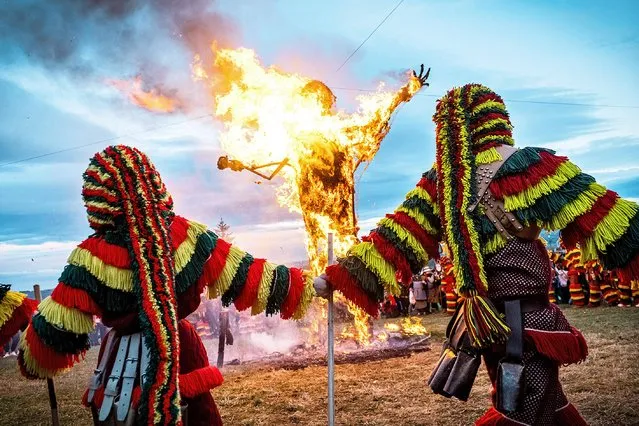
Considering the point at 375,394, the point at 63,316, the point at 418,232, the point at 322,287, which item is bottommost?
the point at 375,394

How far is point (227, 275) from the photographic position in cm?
374

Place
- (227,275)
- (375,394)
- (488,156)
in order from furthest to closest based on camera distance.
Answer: (375,394) → (227,275) → (488,156)

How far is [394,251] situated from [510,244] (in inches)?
33.2

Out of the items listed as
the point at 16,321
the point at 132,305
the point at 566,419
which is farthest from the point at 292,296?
the point at 16,321

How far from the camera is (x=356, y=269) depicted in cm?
402

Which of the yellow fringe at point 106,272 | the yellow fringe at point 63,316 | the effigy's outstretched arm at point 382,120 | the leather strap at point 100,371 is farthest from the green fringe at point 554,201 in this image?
the effigy's outstretched arm at point 382,120

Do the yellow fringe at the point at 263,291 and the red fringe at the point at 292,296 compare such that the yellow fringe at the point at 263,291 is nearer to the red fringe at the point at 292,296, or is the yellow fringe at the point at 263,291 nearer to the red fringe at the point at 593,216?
the red fringe at the point at 292,296

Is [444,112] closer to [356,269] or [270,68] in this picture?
[356,269]

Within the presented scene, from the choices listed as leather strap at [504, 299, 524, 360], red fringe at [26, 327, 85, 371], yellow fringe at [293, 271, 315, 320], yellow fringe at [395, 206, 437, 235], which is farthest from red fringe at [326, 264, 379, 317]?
red fringe at [26, 327, 85, 371]

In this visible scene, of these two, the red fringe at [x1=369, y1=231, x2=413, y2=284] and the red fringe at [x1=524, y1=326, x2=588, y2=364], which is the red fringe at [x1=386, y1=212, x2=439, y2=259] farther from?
the red fringe at [x1=524, y1=326, x2=588, y2=364]

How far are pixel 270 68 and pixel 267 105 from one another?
3.59ft

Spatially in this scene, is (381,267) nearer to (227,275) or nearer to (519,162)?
(227,275)

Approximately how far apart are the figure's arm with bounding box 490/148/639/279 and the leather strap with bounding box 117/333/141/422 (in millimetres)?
2287

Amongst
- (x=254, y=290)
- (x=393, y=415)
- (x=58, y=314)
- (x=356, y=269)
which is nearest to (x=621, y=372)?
(x=393, y=415)
